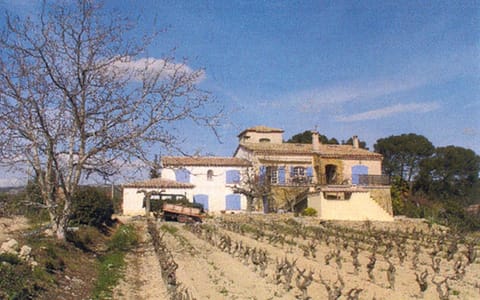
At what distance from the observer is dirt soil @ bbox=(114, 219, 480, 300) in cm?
839

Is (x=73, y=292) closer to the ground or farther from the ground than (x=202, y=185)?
closer to the ground

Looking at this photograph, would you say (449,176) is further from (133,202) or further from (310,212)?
(133,202)

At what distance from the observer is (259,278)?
9.71 m

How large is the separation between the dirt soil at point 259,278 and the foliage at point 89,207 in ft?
17.5

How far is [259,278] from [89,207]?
11864 mm

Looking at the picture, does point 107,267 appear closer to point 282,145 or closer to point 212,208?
point 212,208

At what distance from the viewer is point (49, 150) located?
11.4 metres

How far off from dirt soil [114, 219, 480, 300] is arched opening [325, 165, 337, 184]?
22.7 meters

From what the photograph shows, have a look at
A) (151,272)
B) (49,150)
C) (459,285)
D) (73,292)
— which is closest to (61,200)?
(49,150)

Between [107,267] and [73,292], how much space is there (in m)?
2.96

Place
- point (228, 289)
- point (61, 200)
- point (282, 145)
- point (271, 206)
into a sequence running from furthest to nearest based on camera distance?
point (282, 145) < point (271, 206) < point (61, 200) < point (228, 289)

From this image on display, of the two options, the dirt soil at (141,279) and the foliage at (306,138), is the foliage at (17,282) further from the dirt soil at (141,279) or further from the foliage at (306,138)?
the foliage at (306,138)

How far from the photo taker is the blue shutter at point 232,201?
119 ft

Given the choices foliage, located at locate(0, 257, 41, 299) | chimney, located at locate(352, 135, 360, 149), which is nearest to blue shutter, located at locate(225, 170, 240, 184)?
chimney, located at locate(352, 135, 360, 149)
